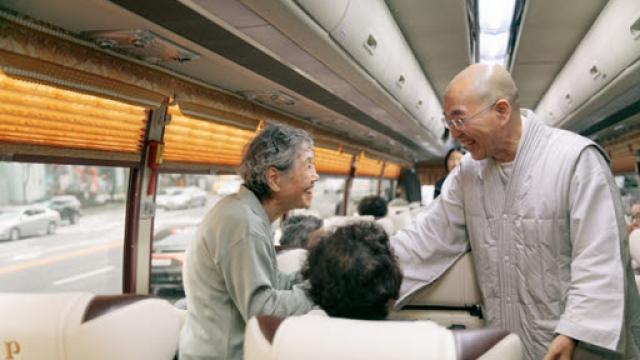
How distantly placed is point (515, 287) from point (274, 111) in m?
3.66

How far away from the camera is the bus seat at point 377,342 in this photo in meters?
1.18

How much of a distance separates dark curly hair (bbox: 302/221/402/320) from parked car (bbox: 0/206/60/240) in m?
2.20

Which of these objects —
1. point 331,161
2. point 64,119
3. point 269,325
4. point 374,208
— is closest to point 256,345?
point 269,325

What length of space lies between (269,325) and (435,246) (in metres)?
1.24

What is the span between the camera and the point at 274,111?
5.35 metres

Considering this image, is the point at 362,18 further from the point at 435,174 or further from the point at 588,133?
the point at 435,174

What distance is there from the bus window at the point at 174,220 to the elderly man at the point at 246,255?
207 cm

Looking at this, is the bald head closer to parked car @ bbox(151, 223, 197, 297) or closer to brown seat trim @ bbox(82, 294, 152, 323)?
brown seat trim @ bbox(82, 294, 152, 323)

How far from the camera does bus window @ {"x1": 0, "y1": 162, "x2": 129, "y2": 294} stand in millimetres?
3031

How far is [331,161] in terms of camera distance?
893 cm

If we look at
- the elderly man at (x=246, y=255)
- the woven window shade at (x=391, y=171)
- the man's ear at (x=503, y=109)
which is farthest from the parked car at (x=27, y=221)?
the woven window shade at (x=391, y=171)

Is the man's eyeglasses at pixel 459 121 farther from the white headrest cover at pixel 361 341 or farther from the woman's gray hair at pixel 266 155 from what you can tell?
the white headrest cover at pixel 361 341

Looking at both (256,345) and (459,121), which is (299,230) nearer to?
(459,121)

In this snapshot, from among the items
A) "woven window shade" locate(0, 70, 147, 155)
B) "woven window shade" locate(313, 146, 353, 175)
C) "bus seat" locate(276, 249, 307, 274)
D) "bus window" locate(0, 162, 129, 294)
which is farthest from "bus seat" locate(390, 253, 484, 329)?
"woven window shade" locate(313, 146, 353, 175)
